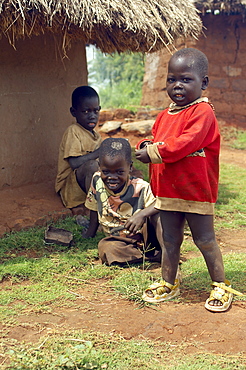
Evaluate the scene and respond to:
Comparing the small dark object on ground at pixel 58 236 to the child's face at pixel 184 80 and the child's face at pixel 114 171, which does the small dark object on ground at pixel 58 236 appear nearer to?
the child's face at pixel 114 171

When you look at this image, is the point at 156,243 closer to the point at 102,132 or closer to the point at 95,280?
the point at 95,280

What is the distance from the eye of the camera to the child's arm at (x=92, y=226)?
3971mm

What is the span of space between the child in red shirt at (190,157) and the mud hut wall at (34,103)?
2703mm

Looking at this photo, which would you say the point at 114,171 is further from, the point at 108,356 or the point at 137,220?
the point at 108,356

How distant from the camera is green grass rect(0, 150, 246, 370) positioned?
2115 mm

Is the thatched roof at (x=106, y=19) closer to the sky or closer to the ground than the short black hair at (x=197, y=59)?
closer to the sky

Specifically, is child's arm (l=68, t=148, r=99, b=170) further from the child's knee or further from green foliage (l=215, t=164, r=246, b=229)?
the child's knee

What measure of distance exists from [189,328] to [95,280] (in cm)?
100

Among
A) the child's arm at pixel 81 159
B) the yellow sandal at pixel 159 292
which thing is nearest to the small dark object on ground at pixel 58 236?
the child's arm at pixel 81 159

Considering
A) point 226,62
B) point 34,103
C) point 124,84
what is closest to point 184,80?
point 34,103

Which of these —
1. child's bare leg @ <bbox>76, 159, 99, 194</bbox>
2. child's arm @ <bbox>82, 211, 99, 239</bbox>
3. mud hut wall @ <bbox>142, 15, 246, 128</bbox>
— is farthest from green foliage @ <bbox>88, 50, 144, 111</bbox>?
child's arm @ <bbox>82, 211, 99, 239</bbox>

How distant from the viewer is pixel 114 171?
344cm

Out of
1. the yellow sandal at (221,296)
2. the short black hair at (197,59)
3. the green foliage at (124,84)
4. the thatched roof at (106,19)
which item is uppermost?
the thatched roof at (106,19)

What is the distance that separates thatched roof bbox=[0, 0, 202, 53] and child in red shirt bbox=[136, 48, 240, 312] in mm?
1999
